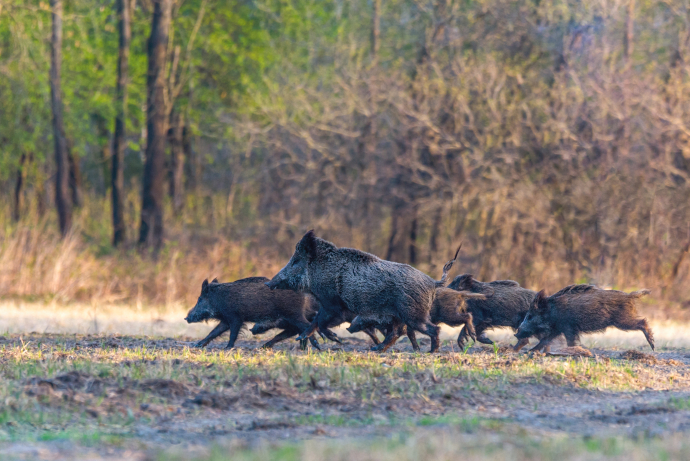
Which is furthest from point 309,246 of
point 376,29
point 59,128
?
point 376,29

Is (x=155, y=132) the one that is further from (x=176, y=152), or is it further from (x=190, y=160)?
(x=190, y=160)

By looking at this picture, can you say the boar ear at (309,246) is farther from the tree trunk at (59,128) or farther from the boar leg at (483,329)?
the tree trunk at (59,128)

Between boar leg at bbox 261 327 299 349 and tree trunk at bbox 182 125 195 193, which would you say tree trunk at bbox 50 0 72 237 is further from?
boar leg at bbox 261 327 299 349

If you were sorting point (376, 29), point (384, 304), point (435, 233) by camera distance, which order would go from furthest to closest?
point (376, 29) < point (435, 233) < point (384, 304)

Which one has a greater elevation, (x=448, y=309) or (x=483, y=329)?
(x=448, y=309)

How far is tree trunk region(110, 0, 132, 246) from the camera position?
24.3m

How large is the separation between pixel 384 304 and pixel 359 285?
0.34m

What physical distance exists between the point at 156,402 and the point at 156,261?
13089 mm

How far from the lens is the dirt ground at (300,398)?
5.77 meters

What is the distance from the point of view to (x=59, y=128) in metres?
22.8

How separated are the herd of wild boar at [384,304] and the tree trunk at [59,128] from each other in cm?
1329

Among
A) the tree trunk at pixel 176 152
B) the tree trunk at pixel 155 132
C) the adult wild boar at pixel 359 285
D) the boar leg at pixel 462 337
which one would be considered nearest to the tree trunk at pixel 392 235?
the tree trunk at pixel 155 132

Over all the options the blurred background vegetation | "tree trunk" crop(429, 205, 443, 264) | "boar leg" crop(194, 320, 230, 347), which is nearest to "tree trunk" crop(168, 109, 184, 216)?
the blurred background vegetation

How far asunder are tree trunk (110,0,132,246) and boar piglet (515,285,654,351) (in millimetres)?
15602
